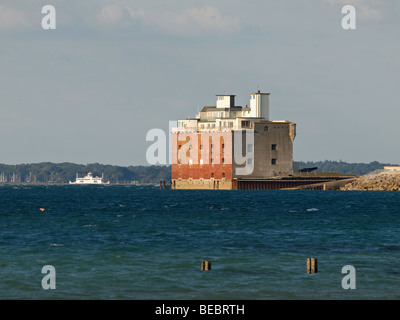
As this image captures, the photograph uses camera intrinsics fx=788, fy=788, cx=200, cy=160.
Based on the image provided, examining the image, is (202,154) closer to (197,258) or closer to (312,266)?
(197,258)

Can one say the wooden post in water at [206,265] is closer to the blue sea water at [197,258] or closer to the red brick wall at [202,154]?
the blue sea water at [197,258]

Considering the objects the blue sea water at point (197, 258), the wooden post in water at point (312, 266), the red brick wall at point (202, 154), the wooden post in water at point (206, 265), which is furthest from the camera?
the red brick wall at point (202, 154)

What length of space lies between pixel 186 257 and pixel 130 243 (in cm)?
874

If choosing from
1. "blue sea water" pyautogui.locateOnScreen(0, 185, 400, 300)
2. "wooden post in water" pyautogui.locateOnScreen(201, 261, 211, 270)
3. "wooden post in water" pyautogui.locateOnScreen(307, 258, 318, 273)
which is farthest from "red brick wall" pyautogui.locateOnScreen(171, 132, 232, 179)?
"wooden post in water" pyautogui.locateOnScreen(307, 258, 318, 273)

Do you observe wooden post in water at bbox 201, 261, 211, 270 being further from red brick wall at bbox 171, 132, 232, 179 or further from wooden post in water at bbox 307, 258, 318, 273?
red brick wall at bbox 171, 132, 232, 179

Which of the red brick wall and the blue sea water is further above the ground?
the red brick wall

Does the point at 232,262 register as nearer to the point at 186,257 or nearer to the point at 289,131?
the point at 186,257

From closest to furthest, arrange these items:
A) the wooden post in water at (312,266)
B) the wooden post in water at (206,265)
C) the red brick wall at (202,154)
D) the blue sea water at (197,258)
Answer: the blue sea water at (197,258) < the wooden post in water at (312,266) < the wooden post in water at (206,265) < the red brick wall at (202,154)

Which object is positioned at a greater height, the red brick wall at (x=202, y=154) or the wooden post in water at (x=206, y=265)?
the red brick wall at (x=202, y=154)

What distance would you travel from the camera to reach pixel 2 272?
3925 centimetres

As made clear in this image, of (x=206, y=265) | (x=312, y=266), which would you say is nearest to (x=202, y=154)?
(x=206, y=265)

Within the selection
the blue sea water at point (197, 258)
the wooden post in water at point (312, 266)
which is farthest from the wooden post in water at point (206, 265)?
the wooden post in water at point (312, 266)

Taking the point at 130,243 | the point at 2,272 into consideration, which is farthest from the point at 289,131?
the point at 2,272

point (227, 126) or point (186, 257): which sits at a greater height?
point (227, 126)
